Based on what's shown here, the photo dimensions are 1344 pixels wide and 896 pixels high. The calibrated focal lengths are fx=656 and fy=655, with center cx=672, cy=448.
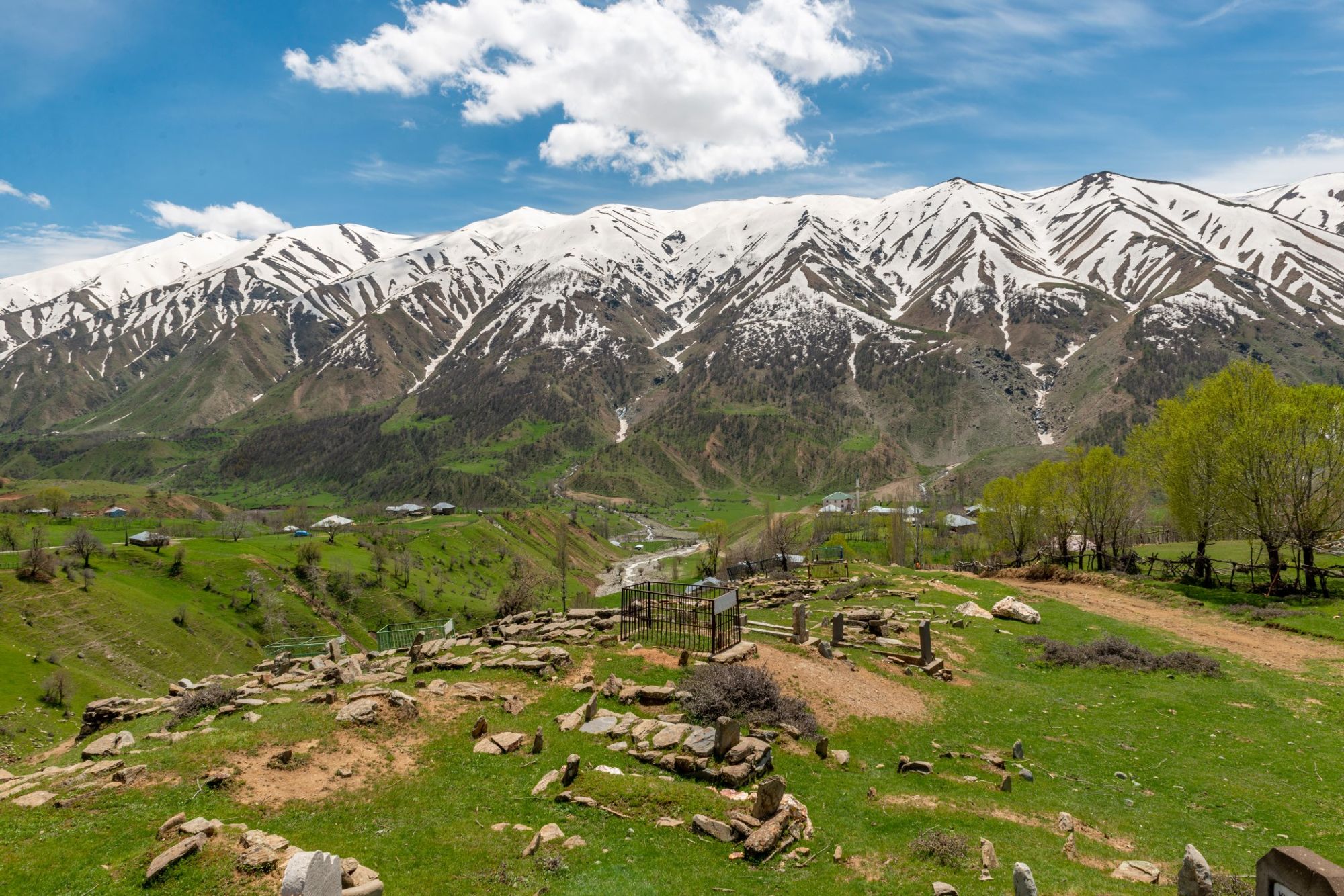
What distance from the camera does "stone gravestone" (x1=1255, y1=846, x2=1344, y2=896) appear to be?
24.7ft

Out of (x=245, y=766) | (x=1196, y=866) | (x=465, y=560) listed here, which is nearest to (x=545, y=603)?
(x=465, y=560)

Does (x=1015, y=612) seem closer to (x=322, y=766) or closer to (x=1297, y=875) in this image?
(x=1297, y=875)

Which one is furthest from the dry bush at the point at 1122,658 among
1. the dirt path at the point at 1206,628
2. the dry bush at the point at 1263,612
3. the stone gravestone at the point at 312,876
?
the stone gravestone at the point at 312,876

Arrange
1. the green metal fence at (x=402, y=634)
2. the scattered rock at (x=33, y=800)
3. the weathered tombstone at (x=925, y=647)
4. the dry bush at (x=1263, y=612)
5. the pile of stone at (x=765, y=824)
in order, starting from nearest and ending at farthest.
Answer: the pile of stone at (x=765, y=824), the scattered rock at (x=33, y=800), the weathered tombstone at (x=925, y=647), the dry bush at (x=1263, y=612), the green metal fence at (x=402, y=634)

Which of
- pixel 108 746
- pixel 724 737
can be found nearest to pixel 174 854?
pixel 108 746

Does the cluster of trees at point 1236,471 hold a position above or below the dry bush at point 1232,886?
above

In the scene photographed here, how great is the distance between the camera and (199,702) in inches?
792

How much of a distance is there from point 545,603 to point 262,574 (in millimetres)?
37703

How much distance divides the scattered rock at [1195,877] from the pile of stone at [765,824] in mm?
6294

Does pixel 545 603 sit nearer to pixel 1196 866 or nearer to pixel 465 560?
pixel 465 560

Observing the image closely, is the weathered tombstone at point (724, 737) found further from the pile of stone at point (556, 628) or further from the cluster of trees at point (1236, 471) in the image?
the cluster of trees at point (1236, 471)

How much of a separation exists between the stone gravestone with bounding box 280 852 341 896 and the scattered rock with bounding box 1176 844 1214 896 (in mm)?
13265

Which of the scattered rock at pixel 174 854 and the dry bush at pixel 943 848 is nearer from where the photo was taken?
the scattered rock at pixel 174 854

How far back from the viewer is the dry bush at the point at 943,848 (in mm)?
12383
